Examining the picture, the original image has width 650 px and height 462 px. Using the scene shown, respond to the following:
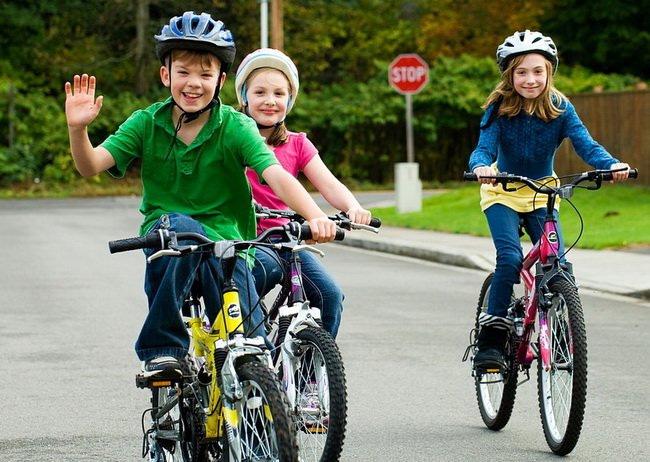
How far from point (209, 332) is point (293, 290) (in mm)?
737

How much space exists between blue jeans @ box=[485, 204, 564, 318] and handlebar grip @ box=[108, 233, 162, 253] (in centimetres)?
260

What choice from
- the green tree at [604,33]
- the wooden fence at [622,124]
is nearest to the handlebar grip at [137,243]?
the wooden fence at [622,124]

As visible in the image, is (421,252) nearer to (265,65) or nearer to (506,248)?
(506,248)

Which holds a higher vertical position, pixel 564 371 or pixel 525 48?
pixel 525 48

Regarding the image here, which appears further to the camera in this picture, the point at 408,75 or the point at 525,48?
the point at 408,75

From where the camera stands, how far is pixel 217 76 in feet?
18.0

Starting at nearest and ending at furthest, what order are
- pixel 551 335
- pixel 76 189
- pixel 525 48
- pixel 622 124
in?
pixel 551 335
pixel 525 48
pixel 622 124
pixel 76 189

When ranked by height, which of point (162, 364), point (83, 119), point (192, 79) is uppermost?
point (192, 79)

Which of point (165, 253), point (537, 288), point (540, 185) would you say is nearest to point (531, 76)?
point (540, 185)

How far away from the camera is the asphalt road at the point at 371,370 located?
23.4 ft

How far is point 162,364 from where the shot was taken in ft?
17.9

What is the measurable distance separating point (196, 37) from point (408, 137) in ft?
70.9

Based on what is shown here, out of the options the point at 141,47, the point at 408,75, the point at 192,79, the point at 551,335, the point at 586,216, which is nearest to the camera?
the point at 192,79

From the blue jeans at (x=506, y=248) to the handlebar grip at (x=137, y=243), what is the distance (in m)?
2.60
